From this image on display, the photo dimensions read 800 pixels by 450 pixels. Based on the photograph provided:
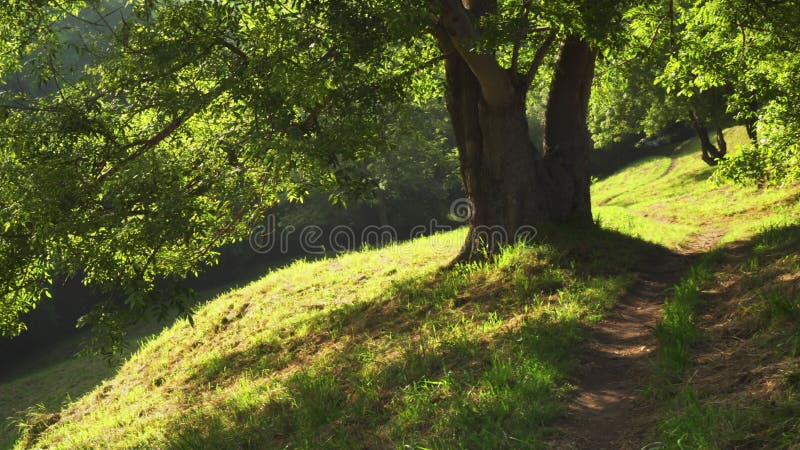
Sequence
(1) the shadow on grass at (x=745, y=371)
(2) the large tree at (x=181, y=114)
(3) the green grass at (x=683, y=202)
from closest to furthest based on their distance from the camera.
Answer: (1) the shadow on grass at (x=745, y=371), (2) the large tree at (x=181, y=114), (3) the green grass at (x=683, y=202)

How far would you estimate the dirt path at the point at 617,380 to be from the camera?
5078mm

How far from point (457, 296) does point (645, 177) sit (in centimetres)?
3193

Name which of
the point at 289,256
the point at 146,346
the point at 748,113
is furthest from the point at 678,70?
the point at 289,256

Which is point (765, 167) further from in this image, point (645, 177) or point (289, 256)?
point (289, 256)

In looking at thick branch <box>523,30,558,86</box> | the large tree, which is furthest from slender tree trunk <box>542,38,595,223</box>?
the large tree

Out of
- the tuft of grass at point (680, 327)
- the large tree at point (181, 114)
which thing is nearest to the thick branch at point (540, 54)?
the large tree at point (181, 114)

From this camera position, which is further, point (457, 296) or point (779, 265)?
point (457, 296)

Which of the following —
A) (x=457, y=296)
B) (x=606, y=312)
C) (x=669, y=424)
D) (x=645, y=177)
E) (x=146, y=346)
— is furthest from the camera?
(x=645, y=177)

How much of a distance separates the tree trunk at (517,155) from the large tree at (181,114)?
2.48ft

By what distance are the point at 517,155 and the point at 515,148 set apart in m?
0.12

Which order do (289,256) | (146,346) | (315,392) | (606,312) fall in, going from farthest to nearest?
(289,256)
(146,346)
(606,312)
(315,392)

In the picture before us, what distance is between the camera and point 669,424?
4680 millimetres

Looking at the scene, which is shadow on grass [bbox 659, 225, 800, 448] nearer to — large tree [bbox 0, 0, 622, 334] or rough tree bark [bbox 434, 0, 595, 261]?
rough tree bark [bbox 434, 0, 595, 261]

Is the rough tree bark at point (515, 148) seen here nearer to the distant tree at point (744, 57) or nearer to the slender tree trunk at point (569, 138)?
the slender tree trunk at point (569, 138)
